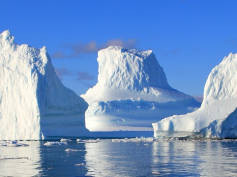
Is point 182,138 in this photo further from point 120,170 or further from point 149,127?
point 120,170

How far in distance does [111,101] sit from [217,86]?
21103 millimetres

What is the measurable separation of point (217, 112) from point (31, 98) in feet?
46.3

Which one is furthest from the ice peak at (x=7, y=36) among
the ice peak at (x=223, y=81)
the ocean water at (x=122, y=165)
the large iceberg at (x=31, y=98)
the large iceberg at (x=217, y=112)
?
the ocean water at (x=122, y=165)

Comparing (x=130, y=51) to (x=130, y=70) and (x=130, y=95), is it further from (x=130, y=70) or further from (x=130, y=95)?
(x=130, y=95)

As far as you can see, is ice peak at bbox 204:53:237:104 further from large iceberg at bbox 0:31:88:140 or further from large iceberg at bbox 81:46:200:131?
large iceberg at bbox 81:46:200:131

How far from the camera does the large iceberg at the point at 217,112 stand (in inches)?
1316

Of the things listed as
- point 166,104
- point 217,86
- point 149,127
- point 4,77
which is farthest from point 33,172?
point 166,104

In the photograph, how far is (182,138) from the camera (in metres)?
36.3

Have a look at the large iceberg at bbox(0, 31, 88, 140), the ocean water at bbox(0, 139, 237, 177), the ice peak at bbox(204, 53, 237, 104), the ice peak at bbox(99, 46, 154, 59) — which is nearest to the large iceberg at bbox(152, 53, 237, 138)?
the ice peak at bbox(204, 53, 237, 104)

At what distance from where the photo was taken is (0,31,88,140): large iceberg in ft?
121

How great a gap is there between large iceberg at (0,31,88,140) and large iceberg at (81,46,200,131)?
12752mm

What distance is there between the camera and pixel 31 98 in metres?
37.3

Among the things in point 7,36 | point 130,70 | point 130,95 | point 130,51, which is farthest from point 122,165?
point 130,51

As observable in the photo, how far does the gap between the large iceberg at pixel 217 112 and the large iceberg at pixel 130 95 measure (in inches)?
665
